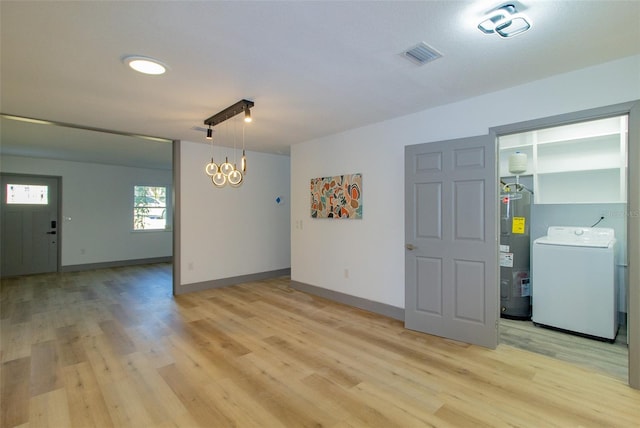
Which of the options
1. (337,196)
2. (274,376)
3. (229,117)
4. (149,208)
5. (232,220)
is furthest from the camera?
(149,208)

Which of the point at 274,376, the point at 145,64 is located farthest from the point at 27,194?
the point at 274,376

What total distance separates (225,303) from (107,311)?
1.52m

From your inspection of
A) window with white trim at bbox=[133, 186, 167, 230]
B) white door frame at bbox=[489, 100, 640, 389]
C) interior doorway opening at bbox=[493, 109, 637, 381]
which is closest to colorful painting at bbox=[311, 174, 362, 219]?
interior doorway opening at bbox=[493, 109, 637, 381]

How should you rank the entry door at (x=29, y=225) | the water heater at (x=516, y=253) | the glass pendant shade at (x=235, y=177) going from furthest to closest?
the entry door at (x=29, y=225) → the water heater at (x=516, y=253) → the glass pendant shade at (x=235, y=177)

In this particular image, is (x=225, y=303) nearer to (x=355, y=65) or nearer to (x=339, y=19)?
(x=355, y=65)

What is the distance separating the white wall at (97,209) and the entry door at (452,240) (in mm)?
7148

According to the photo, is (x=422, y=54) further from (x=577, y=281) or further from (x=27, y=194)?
(x=27, y=194)

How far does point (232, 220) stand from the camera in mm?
5656

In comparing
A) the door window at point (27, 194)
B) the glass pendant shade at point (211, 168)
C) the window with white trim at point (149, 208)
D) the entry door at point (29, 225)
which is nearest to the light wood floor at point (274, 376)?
the glass pendant shade at point (211, 168)

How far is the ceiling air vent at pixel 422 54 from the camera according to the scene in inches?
84.4

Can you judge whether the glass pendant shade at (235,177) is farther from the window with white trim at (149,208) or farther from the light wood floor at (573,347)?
the window with white trim at (149,208)

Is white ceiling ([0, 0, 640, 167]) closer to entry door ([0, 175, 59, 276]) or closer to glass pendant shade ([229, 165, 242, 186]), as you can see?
glass pendant shade ([229, 165, 242, 186])

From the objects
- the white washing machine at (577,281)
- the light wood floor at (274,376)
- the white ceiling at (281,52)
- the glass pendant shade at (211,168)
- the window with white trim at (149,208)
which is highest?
the white ceiling at (281,52)

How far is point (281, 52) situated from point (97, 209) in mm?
7212
